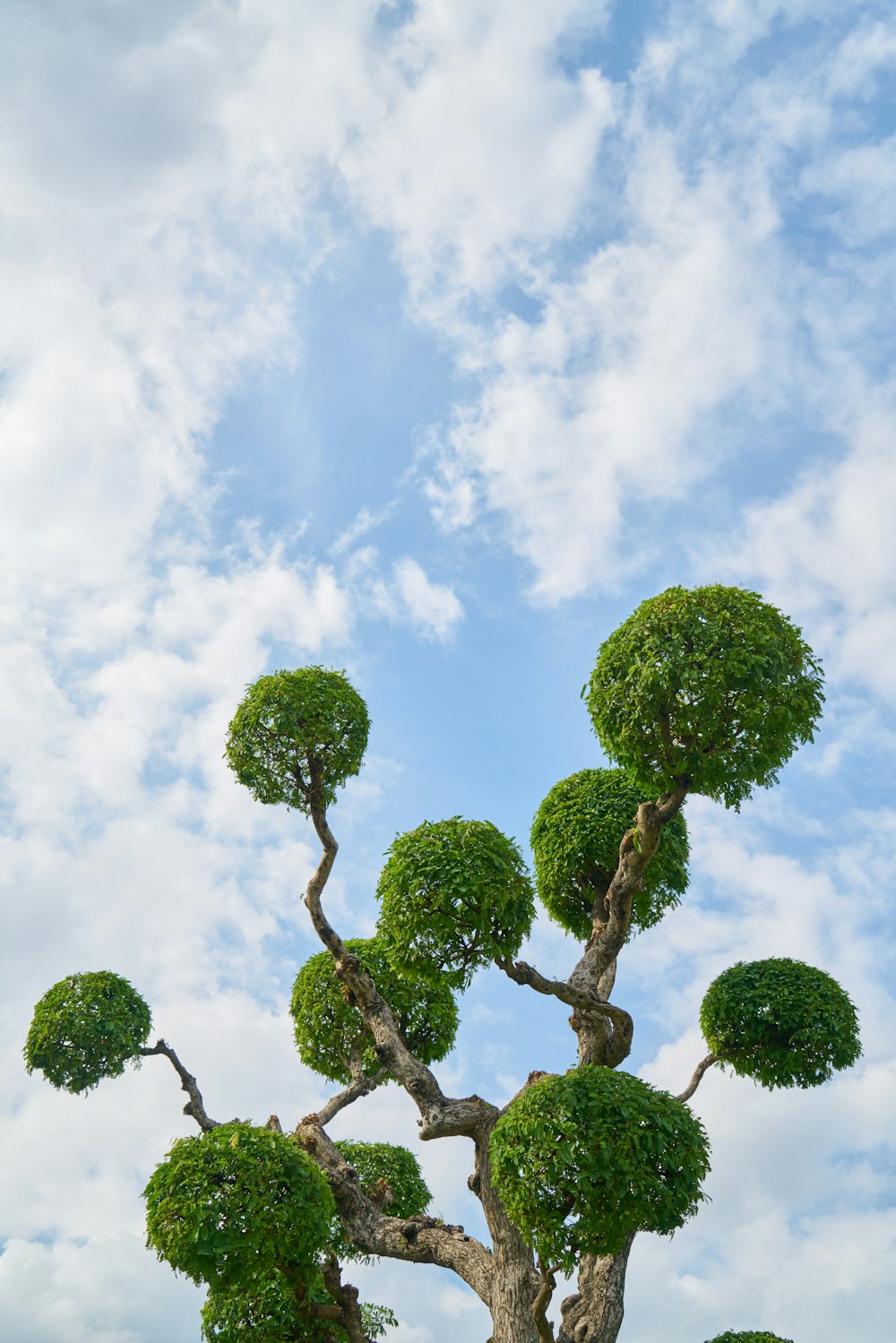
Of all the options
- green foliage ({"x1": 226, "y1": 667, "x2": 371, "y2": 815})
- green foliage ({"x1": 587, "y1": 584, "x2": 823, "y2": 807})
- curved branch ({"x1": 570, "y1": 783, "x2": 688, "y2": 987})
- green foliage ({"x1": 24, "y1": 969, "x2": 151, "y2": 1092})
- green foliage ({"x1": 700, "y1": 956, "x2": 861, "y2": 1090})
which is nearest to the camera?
green foliage ({"x1": 587, "y1": 584, "x2": 823, "y2": 807})

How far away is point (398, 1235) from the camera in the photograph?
47.1ft

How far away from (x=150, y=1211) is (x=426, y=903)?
505cm

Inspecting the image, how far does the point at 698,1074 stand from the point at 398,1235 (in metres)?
5.56

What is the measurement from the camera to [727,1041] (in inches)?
651

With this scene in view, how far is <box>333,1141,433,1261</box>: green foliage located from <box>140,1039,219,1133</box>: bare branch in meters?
2.47

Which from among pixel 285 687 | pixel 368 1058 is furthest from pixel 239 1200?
pixel 285 687

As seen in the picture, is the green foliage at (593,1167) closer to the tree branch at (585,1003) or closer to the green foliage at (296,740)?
the tree branch at (585,1003)

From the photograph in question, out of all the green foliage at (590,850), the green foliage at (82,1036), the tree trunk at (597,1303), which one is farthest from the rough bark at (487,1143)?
the green foliage at (82,1036)

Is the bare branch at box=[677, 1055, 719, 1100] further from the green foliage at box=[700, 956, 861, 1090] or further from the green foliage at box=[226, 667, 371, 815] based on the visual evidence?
the green foliage at box=[226, 667, 371, 815]

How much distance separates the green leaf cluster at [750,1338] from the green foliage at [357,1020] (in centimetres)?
596

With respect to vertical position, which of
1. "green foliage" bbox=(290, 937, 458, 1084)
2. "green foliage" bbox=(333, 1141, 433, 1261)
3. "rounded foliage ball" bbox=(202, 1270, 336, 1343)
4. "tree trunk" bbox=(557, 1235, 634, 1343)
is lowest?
"rounded foliage ball" bbox=(202, 1270, 336, 1343)

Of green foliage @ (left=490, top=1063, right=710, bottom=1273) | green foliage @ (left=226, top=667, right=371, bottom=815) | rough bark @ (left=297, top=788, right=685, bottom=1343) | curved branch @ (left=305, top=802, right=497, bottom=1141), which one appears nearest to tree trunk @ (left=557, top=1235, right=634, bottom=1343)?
rough bark @ (left=297, top=788, right=685, bottom=1343)

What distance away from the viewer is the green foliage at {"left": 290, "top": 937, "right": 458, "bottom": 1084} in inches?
683

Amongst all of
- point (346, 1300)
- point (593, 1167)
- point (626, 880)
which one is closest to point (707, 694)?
point (626, 880)
